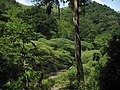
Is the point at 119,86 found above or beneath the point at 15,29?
beneath

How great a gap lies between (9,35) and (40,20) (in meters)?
37.0

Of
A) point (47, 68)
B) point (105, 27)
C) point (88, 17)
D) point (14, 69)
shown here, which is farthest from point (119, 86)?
point (88, 17)

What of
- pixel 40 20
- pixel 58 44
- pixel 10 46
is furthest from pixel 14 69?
pixel 40 20

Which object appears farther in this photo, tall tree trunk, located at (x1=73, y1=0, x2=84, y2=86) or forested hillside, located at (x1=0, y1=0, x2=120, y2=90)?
forested hillside, located at (x1=0, y1=0, x2=120, y2=90)

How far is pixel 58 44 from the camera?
1136 inches

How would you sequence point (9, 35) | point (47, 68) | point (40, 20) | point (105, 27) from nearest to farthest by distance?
point (9, 35)
point (47, 68)
point (40, 20)
point (105, 27)

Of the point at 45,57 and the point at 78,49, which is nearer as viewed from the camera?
the point at 78,49

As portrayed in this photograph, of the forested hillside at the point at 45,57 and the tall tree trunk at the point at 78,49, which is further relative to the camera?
the forested hillside at the point at 45,57

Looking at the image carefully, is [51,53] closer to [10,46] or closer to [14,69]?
[14,69]

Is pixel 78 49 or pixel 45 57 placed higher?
pixel 78 49

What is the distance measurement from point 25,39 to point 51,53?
13.9 meters

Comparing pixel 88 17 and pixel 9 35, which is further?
pixel 88 17

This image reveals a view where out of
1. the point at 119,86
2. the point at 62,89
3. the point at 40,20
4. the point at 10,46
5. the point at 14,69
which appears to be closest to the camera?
the point at 119,86

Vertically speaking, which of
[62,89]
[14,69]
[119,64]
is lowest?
[62,89]
